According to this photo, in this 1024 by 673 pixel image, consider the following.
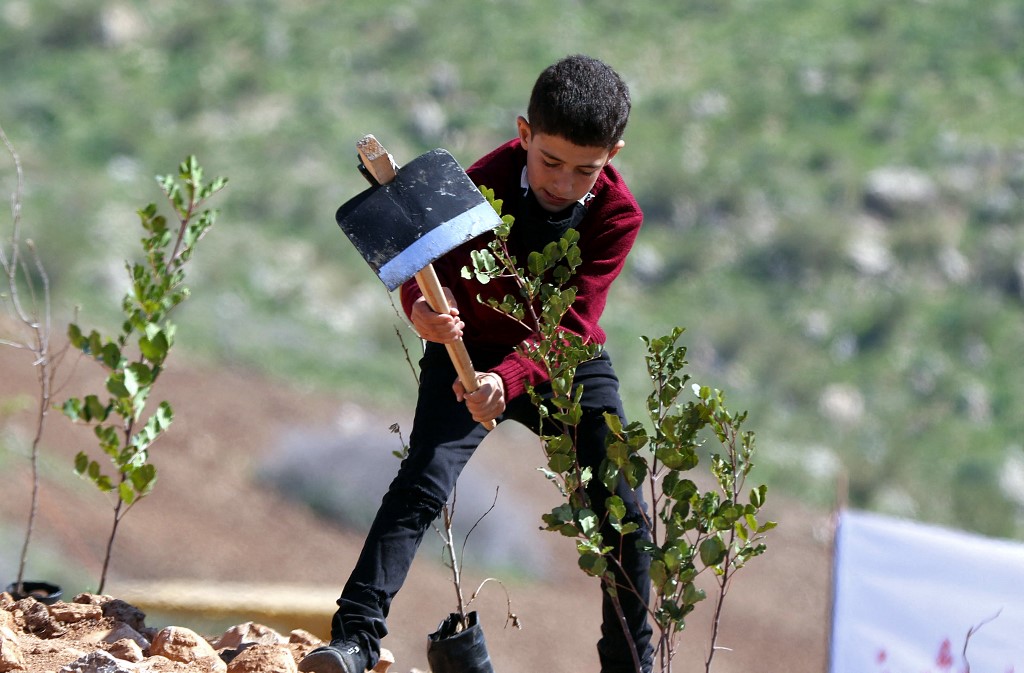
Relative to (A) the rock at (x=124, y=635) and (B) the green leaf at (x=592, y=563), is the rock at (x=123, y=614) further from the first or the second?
(B) the green leaf at (x=592, y=563)

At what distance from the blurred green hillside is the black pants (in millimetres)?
10966

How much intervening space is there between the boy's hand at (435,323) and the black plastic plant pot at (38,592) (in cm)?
134

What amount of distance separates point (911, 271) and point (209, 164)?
31.1 feet

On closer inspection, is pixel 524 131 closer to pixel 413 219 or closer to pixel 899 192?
pixel 413 219

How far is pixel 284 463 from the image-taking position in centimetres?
1186

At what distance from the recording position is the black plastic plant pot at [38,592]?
349 centimetres

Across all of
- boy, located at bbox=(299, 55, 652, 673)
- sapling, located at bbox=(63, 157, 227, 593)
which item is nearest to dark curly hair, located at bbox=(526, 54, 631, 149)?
boy, located at bbox=(299, 55, 652, 673)

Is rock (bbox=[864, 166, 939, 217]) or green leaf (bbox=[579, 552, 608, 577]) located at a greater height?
rock (bbox=[864, 166, 939, 217])

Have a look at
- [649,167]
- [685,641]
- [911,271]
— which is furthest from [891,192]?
[685,641]

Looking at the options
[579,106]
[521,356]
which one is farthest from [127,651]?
[579,106]

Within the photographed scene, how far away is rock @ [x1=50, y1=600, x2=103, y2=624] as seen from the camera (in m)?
3.23

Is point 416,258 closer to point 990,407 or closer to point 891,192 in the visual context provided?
point 990,407

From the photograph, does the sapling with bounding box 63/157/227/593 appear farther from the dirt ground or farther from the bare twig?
the dirt ground

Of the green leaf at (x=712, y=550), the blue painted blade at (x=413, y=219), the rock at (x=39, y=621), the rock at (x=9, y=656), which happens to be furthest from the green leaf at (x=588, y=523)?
the rock at (x=39, y=621)
